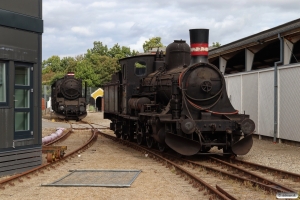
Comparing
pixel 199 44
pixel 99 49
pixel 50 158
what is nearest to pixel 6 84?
pixel 50 158

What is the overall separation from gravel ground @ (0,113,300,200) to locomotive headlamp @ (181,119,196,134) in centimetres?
111

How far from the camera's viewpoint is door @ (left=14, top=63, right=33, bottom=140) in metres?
10.3

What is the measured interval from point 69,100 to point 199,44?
75.3ft

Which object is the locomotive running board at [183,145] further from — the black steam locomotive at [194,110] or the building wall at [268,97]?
the building wall at [268,97]

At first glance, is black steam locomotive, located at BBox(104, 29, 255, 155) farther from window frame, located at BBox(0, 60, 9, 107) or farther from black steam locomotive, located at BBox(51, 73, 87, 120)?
black steam locomotive, located at BBox(51, 73, 87, 120)

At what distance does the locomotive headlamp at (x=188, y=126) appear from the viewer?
11.6 meters

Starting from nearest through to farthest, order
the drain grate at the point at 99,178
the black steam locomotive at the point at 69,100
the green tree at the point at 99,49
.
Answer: the drain grate at the point at 99,178 → the black steam locomotive at the point at 69,100 → the green tree at the point at 99,49

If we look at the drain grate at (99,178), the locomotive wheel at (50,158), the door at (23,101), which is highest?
the door at (23,101)

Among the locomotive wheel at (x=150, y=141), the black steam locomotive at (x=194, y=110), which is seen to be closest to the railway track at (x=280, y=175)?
the black steam locomotive at (x=194, y=110)

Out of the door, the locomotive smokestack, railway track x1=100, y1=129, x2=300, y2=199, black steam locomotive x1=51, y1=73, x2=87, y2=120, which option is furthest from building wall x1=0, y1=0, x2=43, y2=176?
black steam locomotive x1=51, y1=73, x2=87, y2=120

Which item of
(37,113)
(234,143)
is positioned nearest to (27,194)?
(37,113)

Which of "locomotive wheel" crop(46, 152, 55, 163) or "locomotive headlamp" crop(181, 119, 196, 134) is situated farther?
"locomotive wheel" crop(46, 152, 55, 163)

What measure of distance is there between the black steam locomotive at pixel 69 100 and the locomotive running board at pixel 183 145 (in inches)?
882

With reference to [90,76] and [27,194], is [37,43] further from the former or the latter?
[90,76]
